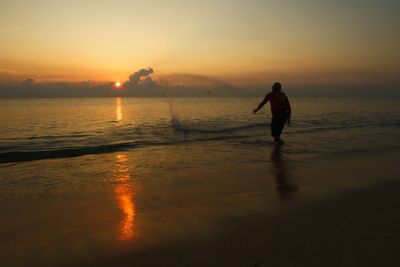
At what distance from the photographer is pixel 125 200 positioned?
6852 mm

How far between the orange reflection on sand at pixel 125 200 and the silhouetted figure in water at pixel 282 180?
2.89m

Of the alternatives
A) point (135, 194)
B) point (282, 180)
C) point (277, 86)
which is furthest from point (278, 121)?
point (135, 194)

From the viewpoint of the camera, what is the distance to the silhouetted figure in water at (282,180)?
7176mm

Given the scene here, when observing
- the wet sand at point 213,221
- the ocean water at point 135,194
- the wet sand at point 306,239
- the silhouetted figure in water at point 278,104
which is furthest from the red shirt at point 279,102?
the wet sand at point 306,239

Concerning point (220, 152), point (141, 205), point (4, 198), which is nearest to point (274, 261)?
point (141, 205)

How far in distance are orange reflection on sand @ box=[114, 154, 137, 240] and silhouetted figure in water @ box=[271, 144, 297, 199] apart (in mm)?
2891

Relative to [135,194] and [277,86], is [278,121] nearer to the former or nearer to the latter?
[277,86]

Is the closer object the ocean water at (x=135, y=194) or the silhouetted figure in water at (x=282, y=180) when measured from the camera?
the ocean water at (x=135, y=194)

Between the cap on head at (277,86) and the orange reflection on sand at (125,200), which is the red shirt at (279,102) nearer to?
the cap on head at (277,86)

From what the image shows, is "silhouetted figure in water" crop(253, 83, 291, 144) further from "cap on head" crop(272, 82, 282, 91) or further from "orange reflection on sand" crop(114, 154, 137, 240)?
"orange reflection on sand" crop(114, 154, 137, 240)

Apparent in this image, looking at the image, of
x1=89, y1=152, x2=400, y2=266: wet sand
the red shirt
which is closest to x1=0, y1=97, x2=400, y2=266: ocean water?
x1=89, y1=152, x2=400, y2=266: wet sand

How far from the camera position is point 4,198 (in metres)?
7.23

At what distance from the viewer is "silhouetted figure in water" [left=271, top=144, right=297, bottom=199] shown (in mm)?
7176

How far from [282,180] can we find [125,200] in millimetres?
3710
